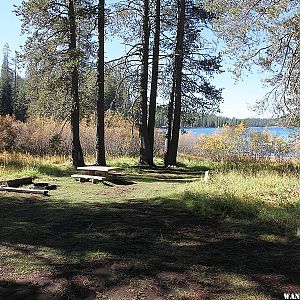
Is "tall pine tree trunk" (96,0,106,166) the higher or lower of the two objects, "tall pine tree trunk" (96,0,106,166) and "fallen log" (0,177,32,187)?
the higher

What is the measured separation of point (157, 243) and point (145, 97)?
38.7ft

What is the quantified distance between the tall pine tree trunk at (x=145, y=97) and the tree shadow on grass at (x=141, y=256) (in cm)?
941

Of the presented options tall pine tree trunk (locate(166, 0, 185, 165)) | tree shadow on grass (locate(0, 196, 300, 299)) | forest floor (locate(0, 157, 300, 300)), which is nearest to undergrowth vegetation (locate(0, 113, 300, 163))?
tall pine tree trunk (locate(166, 0, 185, 165))

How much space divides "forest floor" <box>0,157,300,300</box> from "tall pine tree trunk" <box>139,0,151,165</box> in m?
7.42

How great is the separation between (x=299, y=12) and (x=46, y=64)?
9074 mm

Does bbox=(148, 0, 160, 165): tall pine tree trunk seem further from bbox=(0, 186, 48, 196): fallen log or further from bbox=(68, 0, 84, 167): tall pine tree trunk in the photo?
bbox=(0, 186, 48, 196): fallen log

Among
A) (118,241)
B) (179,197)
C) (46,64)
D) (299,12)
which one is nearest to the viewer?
(118,241)

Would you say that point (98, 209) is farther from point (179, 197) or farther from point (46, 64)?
point (46, 64)

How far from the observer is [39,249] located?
4.60m

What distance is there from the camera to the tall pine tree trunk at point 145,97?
1582 cm

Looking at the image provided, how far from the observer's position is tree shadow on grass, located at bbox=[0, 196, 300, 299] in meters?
3.42

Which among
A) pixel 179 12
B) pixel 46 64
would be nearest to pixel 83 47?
pixel 46 64

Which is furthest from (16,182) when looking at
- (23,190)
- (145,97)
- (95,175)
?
(145,97)

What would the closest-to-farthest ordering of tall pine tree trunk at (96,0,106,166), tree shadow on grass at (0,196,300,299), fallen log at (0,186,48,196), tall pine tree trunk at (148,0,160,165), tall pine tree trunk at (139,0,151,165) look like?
1. tree shadow on grass at (0,196,300,299)
2. fallen log at (0,186,48,196)
3. tall pine tree trunk at (96,0,106,166)
4. tall pine tree trunk at (139,0,151,165)
5. tall pine tree trunk at (148,0,160,165)
